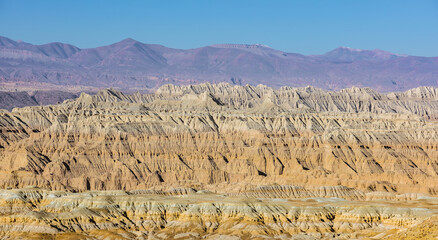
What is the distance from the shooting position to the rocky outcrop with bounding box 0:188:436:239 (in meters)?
117

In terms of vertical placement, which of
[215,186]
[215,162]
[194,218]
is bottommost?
[215,186]

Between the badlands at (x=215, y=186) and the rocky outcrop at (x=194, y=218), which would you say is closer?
the rocky outcrop at (x=194, y=218)

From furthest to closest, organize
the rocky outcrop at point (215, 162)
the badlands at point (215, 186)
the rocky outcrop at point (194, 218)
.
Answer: the rocky outcrop at point (215, 162)
the badlands at point (215, 186)
the rocky outcrop at point (194, 218)

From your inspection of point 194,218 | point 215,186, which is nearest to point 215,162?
point 215,186

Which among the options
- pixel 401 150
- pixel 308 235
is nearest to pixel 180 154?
pixel 401 150

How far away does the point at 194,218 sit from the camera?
122125mm

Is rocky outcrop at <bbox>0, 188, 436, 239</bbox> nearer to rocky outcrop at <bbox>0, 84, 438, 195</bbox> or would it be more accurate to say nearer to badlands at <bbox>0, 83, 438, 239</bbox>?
badlands at <bbox>0, 83, 438, 239</bbox>

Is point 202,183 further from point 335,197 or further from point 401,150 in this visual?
point 401,150

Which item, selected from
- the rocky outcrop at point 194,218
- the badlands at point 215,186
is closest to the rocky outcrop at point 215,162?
the badlands at point 215,186

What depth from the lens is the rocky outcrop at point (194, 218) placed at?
117 metres

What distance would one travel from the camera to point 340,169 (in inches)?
7170

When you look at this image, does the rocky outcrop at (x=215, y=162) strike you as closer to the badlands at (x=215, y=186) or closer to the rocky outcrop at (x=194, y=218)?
the badlands at (x=215, y=186)

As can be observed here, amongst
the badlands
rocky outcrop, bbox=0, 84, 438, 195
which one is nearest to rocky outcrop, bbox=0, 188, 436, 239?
the badlands

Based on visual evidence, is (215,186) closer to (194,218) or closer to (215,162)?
(215,162)
